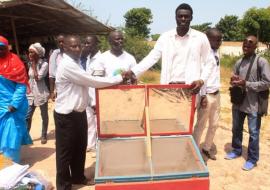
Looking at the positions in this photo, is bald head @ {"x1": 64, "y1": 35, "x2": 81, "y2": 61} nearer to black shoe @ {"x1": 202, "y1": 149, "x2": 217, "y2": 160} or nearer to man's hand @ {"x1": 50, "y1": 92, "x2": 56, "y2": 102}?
man's hand @ {"x1": 50, "y1": 92, "x2": 56, "y2": 102}

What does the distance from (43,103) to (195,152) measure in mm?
3468

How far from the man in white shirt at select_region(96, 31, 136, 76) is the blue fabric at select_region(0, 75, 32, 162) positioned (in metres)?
1.13

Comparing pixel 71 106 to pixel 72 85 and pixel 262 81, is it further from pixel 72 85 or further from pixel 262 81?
pixel 262 81

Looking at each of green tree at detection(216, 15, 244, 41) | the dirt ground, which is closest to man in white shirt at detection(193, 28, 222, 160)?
the dirt ground

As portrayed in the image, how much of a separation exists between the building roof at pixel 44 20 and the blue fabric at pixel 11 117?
130 inches

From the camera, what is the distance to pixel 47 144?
6.02 meters

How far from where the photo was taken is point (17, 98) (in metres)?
4.62

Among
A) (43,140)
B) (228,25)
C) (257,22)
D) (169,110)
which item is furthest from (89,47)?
(228,25)

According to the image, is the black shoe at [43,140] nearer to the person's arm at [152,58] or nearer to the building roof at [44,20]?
the person's arm at [152,58]

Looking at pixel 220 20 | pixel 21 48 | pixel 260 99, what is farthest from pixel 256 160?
pixel 220 20

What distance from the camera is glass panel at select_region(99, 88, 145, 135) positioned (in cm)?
347

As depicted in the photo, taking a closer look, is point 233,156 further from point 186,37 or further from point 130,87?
point 130,87

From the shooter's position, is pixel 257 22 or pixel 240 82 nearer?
pixel 240 82

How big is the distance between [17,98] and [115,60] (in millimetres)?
1364
